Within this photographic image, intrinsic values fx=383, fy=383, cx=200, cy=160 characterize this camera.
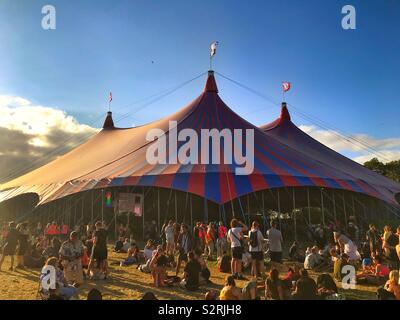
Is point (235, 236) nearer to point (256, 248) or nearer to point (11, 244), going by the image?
point (256, 248)

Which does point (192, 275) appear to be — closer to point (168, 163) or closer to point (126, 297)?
point (126, 297)

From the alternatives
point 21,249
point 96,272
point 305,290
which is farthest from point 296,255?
point 21,249

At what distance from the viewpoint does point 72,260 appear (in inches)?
255

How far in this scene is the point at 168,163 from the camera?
9906 millimetres

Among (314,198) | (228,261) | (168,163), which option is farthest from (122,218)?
(314,198)

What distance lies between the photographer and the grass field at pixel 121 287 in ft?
19.2

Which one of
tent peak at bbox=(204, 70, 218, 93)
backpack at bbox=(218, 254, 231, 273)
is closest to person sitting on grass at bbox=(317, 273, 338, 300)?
backpack at bbox=(218, 254, 231, 273)

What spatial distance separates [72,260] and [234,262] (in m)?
2.83

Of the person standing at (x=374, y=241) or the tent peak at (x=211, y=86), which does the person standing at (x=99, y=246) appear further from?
the tent peak at (x=211, y=86)

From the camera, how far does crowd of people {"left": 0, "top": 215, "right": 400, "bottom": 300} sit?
5.24m

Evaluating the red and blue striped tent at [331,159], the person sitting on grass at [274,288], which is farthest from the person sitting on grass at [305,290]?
the red and blue striped tent at [331,159]

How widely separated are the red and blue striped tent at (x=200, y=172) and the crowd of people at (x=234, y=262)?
3.73ft

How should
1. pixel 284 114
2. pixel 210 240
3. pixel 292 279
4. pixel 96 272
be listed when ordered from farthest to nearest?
1. pixel 284 114
2. pixel 210 240
3. pixel 96 272
4. pixel 292 279
